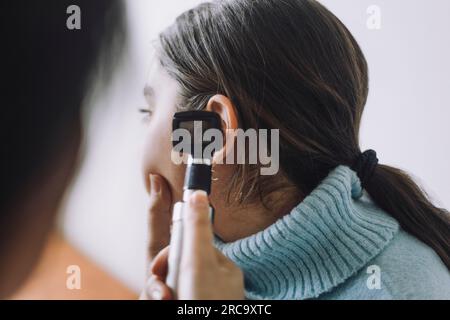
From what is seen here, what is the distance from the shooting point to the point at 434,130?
815 mm

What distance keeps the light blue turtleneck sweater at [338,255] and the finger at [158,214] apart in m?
0.14

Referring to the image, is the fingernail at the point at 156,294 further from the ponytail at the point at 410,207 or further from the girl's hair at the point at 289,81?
the ponytail at the point at 410,207

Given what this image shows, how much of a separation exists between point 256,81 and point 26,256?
48 cm

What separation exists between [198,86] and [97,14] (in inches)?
9.2

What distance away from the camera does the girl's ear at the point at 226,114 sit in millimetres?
726

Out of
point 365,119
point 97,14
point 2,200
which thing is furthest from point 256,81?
point 2,200

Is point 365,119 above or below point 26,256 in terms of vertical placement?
above

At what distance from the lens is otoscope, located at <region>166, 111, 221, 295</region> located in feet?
1.95

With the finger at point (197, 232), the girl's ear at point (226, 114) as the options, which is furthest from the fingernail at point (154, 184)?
the finger at point (197, 232)

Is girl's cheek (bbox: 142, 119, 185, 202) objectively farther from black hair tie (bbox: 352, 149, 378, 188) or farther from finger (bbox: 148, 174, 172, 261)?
black hair tie (bbox: 352, 149, 378, 188)

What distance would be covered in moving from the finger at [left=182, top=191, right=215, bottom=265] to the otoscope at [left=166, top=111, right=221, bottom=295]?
0.01 metres
